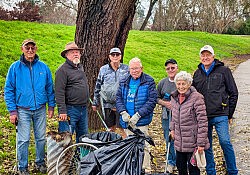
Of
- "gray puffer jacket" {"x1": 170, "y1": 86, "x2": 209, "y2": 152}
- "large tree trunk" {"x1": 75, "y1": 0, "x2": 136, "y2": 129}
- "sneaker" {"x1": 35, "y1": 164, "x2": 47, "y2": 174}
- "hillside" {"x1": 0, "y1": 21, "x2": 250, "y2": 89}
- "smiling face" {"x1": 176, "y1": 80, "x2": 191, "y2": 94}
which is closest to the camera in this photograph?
"gray puffer jacket" {"x1": 170, "y1": 86, "x2": 209, "y2": 152}

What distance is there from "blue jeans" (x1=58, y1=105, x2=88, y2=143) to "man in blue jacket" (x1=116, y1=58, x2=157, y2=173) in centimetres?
71

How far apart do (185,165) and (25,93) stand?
2423 millimetres

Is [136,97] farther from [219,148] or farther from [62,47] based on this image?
[62,47]

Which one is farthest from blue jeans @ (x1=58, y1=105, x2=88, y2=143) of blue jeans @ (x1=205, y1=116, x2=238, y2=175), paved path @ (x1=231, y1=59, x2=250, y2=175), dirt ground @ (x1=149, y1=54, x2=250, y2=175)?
paved path @ (x1=231, y1=59, x2=250, y2=175)

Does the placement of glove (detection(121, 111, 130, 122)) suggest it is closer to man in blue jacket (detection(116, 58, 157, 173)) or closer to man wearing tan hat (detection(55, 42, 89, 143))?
man in blue jacket (detection(116, 58, 157, 173))

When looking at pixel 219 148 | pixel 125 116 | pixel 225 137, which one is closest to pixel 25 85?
pixel 125 116

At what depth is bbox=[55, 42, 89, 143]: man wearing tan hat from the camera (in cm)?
531

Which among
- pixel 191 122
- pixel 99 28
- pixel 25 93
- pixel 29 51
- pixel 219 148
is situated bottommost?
pixel 219 148

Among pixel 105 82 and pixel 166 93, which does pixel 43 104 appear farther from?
pixel 166 93

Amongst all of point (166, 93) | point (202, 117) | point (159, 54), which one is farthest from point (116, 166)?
point (159, 54)

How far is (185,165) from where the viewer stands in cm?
489

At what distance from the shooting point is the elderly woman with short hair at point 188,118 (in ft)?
14.8

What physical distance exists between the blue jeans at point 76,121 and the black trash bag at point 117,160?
147 centimetres

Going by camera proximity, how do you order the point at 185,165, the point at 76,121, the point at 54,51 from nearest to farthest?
1. the point at 185,165
2. the point at 76,121
3. the point at 54,51
